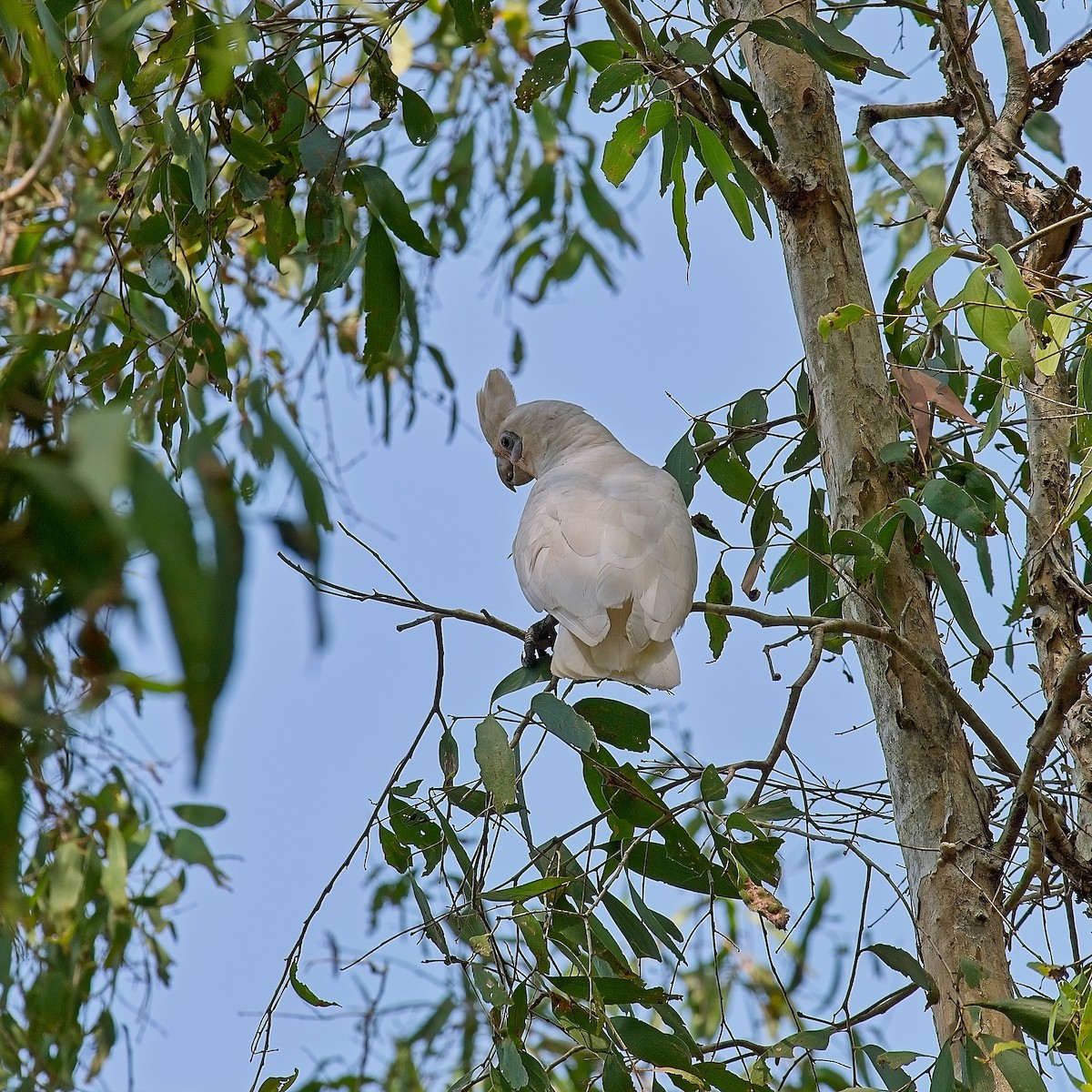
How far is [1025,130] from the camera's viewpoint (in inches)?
85.8

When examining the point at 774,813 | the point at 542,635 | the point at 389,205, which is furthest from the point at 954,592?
the point at 389,205

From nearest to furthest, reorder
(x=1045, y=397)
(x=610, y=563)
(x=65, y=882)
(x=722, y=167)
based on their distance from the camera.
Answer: (x=722, y=167) → (x=1045, y=397) → (x=610, y=563) → (x=65, y=882)

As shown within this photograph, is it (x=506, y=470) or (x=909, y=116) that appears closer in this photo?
(x=909, y=116)

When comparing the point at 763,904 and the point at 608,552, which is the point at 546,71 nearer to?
Answer: the point at 608,552

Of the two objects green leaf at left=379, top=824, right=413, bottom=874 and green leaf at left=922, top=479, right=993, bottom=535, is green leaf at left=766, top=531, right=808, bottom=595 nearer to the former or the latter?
green leaf at left=922, top=479, right=993, bottom=535

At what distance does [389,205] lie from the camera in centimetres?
153

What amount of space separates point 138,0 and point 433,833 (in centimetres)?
96

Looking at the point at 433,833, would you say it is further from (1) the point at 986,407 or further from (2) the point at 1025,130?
(2) the point at 1025,130

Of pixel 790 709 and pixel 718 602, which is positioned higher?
pixel 718 602

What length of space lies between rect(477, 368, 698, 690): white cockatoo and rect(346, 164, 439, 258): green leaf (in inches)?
20.3

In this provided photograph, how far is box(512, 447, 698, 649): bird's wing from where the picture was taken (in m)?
1.71

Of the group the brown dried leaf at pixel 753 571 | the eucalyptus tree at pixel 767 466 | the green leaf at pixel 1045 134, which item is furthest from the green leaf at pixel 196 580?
the green leaf at pixel 1045 134

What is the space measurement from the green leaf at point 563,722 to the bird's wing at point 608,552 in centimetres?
37

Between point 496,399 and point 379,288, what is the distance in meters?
1.13
